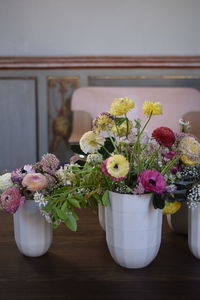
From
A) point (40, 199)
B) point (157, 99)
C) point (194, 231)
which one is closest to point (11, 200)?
point (40, 199)

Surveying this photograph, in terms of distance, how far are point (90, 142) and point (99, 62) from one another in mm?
1877

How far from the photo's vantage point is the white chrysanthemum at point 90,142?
918 millimetres

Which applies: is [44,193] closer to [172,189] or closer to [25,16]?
[172,189]

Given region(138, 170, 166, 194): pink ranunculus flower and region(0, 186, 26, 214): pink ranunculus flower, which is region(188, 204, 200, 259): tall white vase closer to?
region(138, 170, 166, 194): pink ranunculus flower

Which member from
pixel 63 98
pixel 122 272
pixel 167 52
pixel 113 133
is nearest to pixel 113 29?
pixel 167 52

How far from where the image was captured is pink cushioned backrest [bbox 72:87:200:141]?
2.59m

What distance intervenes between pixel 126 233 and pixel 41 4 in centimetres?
214

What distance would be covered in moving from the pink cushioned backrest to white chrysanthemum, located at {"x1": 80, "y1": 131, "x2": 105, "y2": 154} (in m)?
1.67

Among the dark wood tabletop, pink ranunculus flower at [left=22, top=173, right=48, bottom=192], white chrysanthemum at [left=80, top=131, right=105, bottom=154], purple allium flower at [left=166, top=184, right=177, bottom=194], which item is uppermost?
white chrysanthemum at [left=80, top=131, right=105, bottom=154]

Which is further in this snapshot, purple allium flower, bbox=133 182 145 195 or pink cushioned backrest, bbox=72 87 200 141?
pink cushioned backrest, bbox=72 87 200 141

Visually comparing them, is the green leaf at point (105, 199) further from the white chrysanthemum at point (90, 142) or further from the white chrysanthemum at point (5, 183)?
the white chrysanthemum at point (5, 183)

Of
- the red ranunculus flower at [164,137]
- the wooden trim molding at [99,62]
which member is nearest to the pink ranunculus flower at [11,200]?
the red ranunculus flower at [164,137]

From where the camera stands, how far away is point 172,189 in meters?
0.85

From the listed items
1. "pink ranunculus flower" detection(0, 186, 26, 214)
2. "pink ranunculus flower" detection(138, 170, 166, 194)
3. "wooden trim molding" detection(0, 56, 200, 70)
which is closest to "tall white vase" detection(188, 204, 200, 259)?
"pink ranunculus flower" detection(138, 170, 166, 194)
